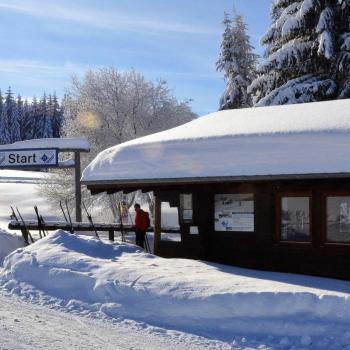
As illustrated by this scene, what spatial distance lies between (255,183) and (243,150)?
98 centimetres

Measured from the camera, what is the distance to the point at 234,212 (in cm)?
1239

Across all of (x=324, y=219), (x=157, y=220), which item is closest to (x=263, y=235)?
(x=324, y=219)

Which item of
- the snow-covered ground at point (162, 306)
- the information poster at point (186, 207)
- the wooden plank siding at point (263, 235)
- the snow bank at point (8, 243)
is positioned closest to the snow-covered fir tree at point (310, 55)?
the information poster at point (186, 207)

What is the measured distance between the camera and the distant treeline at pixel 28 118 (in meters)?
110

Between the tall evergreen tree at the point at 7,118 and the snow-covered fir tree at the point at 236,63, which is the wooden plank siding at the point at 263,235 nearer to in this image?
the snow-covered fir tree at the point at 236,63

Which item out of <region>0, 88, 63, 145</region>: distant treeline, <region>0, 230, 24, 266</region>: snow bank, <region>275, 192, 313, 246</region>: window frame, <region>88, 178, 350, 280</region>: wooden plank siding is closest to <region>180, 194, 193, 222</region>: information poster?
<region>88, 178, 350, 280</region>: wooden plank siding

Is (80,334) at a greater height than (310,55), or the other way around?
(310,55)

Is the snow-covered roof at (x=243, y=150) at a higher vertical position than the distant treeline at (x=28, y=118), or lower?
lower

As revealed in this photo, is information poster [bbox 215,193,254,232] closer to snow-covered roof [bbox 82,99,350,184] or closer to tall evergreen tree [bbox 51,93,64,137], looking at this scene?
snow-covered roof [bbox 82,99,350,184]

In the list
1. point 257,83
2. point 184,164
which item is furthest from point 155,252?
point 257,83

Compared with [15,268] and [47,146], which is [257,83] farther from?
[15,268]

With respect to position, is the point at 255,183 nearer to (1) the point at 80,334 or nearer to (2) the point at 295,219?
(2) the point at 295,219

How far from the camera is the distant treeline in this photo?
10962cm

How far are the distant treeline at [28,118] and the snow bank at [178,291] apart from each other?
315 ft
